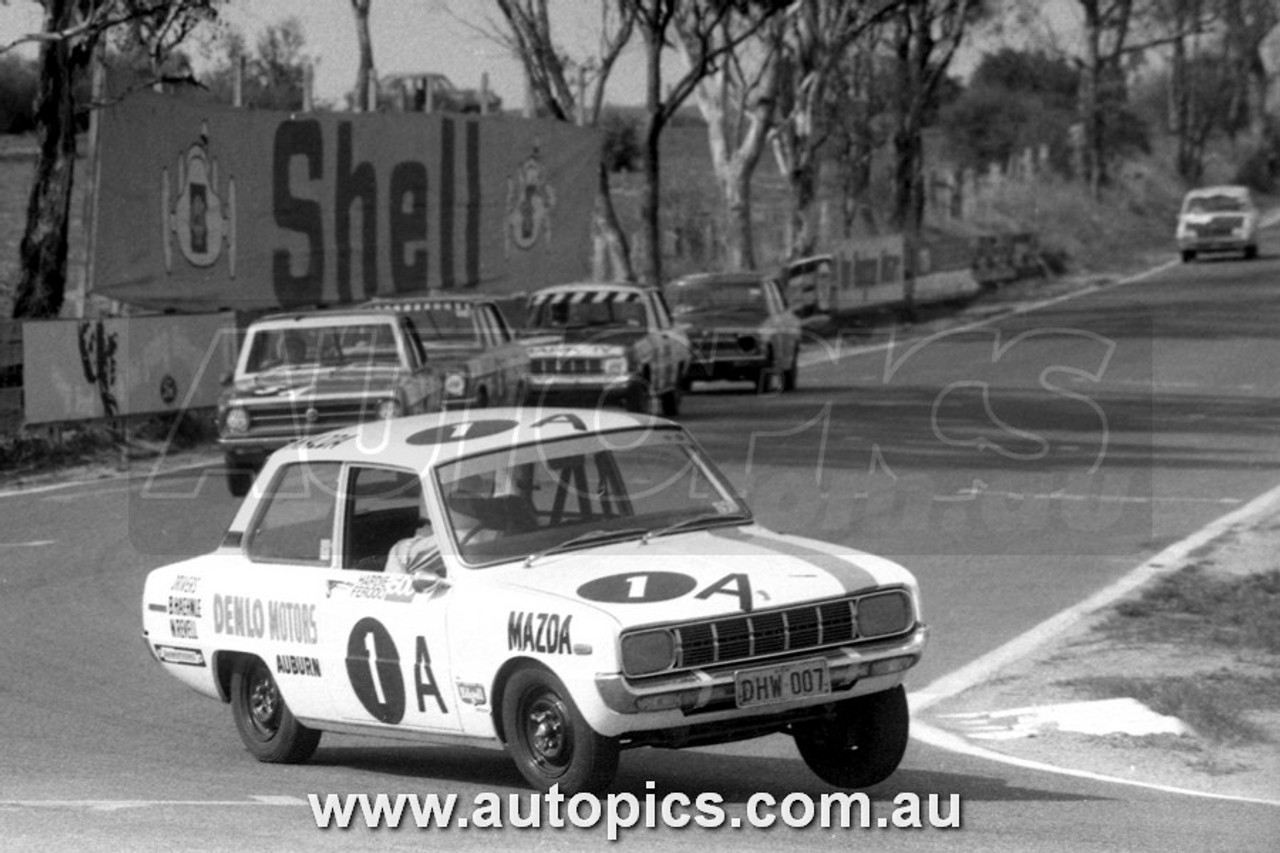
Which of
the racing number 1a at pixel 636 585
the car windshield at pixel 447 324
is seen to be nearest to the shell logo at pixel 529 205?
the car windshield at pixel 447 324

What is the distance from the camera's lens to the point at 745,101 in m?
48.7

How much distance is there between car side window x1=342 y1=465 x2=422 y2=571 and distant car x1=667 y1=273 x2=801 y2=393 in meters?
19.4

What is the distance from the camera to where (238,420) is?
19.0 m

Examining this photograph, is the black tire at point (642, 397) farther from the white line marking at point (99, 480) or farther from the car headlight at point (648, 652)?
the car headlight at point (648, 652)

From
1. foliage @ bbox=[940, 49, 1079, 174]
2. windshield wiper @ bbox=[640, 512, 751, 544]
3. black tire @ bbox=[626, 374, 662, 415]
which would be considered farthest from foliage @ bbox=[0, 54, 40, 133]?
foliage @ bbox=[940, 49, 1079, 174]

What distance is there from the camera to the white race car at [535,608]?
7.29m

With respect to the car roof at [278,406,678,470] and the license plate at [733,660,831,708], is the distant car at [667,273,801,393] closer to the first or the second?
the car roof at [278,406,678,470]

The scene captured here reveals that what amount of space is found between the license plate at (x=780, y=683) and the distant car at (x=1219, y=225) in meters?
53.1

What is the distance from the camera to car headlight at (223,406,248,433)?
19.0 meters

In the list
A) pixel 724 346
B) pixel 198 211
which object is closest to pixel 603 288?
pixel 724 346

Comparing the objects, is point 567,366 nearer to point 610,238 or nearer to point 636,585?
point 610,238

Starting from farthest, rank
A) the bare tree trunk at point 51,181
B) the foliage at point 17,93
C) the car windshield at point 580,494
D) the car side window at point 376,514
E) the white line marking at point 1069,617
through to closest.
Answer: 1. the foliage at point 17,93
2. the bare tree trunk at point 51,181
3. the white line marking at point 1069,617
4. the car side window at point 376,514
5. the car windshield at point 580,494

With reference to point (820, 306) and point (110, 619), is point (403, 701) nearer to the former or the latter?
point (110, 619)

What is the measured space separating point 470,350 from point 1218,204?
42225mm
